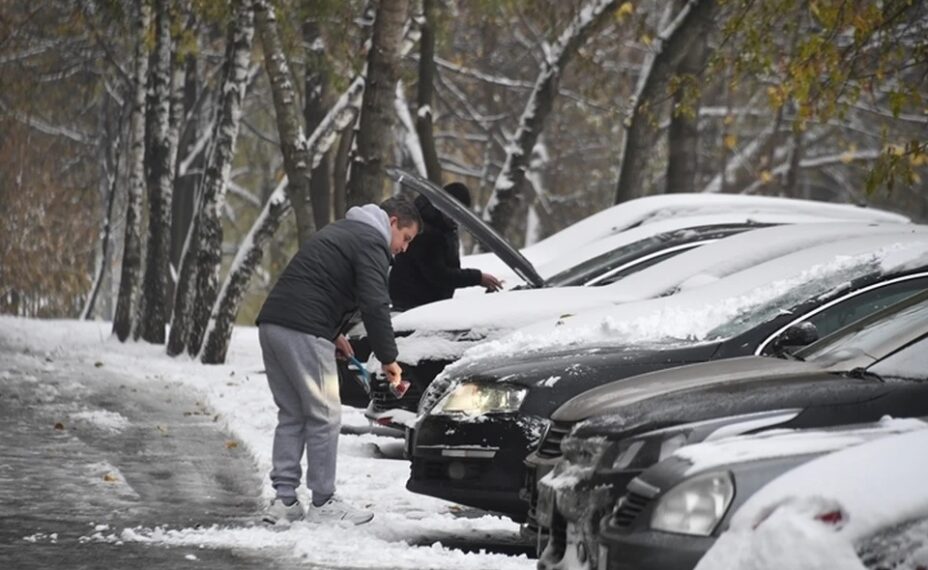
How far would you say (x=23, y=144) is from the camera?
3941cm

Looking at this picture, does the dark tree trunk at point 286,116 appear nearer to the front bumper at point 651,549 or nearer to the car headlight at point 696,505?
the front bumper at point 651,549

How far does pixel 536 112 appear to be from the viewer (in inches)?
A: 892

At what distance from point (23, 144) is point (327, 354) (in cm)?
3173

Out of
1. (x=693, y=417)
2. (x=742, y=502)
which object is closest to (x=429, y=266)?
(x=693, y=417)

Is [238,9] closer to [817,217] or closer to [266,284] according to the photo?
[817,217]

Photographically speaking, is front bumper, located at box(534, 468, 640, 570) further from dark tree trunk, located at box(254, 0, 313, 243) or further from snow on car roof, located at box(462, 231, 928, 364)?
dark tree trunk, located at box(254, 0, 313, 243)

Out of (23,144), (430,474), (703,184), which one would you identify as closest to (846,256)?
(430,474)

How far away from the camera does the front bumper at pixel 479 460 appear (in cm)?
862

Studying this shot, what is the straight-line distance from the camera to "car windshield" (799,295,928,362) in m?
7.05

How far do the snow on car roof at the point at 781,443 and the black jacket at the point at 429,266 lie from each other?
24.2 ft

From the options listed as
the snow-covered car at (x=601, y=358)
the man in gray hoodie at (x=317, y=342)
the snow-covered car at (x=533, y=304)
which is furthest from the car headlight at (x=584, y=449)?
the snow-covered car at (x=533, y=304)

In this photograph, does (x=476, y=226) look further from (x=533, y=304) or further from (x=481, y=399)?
(x=481, y=399)

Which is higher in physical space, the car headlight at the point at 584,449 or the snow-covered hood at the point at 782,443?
the snow-covered hood at the point at 782,443

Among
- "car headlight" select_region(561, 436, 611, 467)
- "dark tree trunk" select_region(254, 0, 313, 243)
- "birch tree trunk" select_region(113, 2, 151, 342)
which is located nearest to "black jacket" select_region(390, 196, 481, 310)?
"dark tree trunk" select_region(254, 0, 313, 243)
